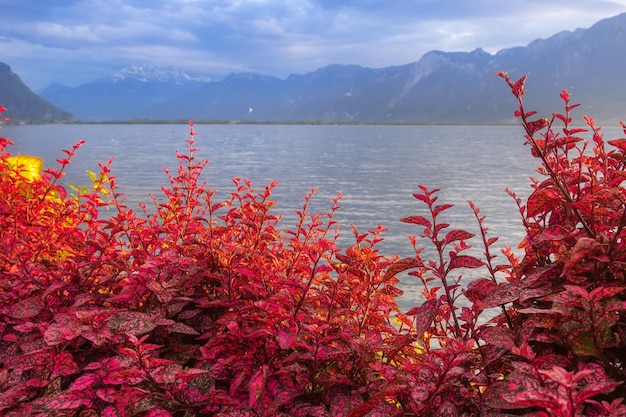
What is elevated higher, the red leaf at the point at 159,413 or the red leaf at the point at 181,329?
the red leaf at the point at 181,329

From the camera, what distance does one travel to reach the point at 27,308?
110 inches

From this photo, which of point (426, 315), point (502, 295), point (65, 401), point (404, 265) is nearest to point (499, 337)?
point (502, 295)

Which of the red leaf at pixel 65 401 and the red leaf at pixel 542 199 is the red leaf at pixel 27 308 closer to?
the red leaf at pixel 65 401

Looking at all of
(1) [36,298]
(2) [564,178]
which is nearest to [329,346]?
(2) [564,178]

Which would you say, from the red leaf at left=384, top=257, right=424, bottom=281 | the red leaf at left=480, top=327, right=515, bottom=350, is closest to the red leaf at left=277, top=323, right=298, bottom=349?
the red leaf at left=384, top=257, right=424, bottom=281

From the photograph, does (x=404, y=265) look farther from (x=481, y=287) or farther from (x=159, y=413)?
(x=159, y=413)

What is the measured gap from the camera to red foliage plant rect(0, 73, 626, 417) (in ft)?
6.03

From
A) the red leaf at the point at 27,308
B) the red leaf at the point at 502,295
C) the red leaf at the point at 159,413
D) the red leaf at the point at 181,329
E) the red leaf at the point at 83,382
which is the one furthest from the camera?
the red leaf at the point at 27,308

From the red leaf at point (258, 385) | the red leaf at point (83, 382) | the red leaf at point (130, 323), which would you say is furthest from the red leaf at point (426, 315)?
the red leaf at point (83, 382)

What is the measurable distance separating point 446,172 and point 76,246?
6720 centimetres

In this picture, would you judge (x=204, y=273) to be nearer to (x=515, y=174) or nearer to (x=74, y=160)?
(x=515, y=174)

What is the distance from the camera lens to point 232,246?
2709 millimetres

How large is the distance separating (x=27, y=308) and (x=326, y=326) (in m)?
1.65

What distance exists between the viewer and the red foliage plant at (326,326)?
1839 mm
